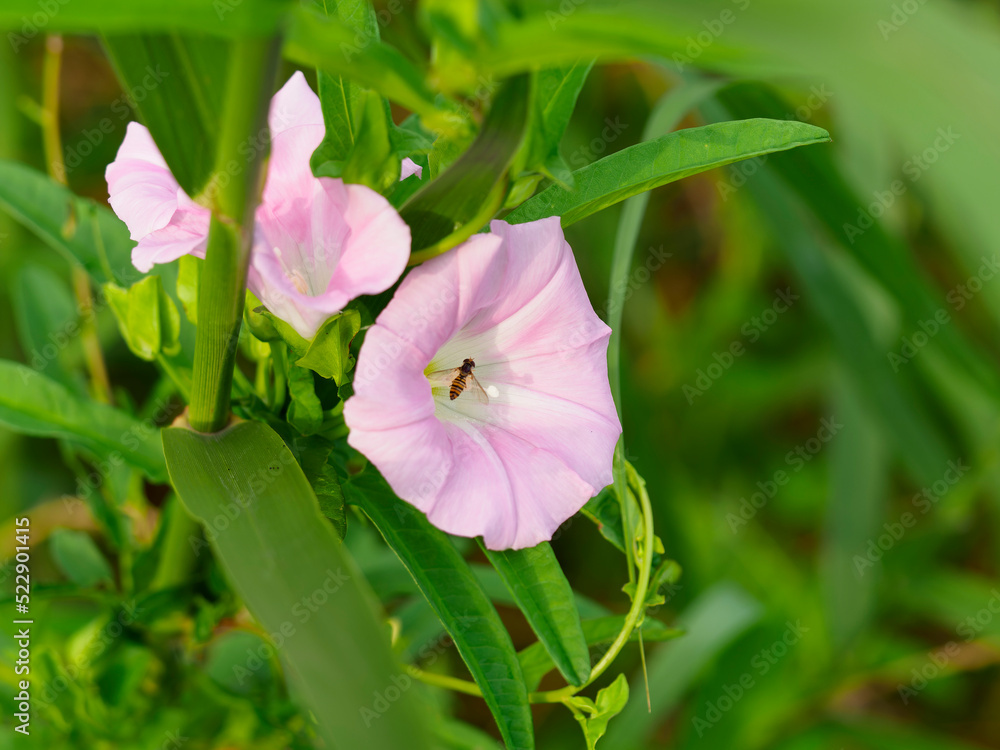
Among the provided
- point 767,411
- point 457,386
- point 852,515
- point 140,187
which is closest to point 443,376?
point 457,386

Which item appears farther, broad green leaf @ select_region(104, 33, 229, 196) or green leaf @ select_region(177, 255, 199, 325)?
green leaf @ select_region(177, 255, 199, 325)

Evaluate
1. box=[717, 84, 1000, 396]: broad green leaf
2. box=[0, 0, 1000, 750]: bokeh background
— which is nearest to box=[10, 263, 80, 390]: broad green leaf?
box=[0, 0, 1000, 750]: bokeh background

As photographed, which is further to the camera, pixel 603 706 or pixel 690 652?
pixel 690 652

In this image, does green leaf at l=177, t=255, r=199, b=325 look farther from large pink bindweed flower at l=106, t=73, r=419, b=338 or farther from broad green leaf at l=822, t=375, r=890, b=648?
broad green leaf at l=822, t=375, r=890, b=648

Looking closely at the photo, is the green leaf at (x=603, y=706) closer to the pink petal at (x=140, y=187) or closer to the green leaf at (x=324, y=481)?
the green leaf at (x=324, y=481)

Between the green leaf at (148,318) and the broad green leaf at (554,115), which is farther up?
the broad green leaf at (554,115)

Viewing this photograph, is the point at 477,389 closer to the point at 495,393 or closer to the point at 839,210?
the point at 495,393

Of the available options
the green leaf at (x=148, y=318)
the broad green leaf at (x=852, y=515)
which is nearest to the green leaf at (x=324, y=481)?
the green leaf at (x=148, y=318)
